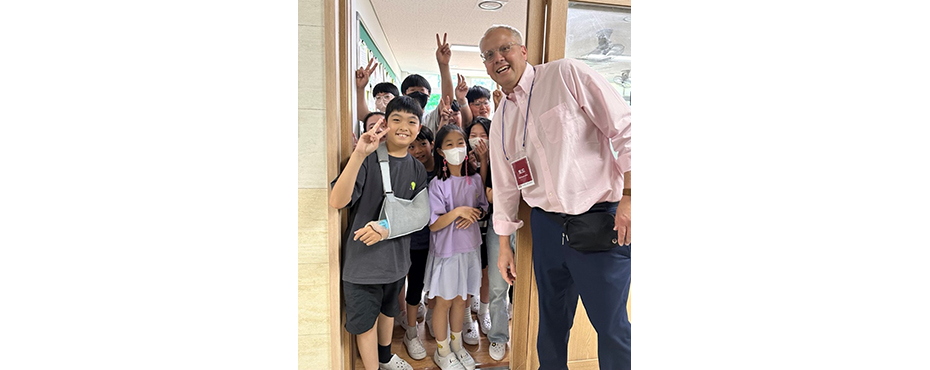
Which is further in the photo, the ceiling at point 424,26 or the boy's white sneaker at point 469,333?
the boy's white sneaker at point 469,333

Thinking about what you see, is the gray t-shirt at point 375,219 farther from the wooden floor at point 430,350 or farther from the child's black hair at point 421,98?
the wooden floor at point 430,350

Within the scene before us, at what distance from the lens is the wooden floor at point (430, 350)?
1453 millimetres

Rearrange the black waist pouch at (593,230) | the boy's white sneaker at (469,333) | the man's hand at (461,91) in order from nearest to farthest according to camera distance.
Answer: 1. the black waist pouch at (593,230)
2. the man's hand at (461,91)
3. the boy's white sneaker at (469,333)

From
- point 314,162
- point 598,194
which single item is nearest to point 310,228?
point 314,162

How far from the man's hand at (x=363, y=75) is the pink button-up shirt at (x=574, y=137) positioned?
48 centimetres

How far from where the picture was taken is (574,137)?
1087 mm

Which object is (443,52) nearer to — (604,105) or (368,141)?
(368,141)

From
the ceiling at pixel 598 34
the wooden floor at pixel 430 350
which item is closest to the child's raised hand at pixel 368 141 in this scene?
the ceiling at pixel 598 34

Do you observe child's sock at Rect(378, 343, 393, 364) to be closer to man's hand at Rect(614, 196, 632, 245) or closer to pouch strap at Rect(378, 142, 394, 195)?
pouch strap at Rect(378, 142, 394, 195)

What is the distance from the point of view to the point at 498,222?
1328 mm

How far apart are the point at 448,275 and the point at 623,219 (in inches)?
29.8

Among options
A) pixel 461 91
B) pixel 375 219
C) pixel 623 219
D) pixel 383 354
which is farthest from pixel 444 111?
pixel 383 354

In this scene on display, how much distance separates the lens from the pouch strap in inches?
46.2
